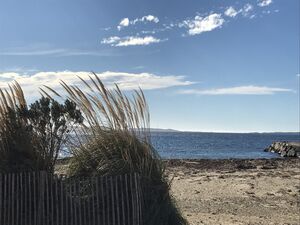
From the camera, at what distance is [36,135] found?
311 inches

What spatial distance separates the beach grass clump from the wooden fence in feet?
1.13

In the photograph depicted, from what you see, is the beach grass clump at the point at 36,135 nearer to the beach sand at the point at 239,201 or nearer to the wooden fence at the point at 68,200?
the wooden fence at the point at 68,200

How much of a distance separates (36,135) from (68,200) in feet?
4.26

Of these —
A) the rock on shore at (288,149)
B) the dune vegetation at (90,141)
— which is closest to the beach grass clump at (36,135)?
the dune vegetation at (90,141)

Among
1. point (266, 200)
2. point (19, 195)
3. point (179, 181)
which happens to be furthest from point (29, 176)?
point (179, 181)

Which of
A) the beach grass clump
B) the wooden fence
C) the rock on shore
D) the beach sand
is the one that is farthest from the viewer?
the rock on shore

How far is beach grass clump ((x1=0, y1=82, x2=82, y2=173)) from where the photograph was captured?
7.78 metres

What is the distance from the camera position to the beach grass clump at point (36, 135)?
306 inches

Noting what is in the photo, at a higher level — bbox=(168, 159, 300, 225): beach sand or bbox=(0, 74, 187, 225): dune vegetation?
bbox=(0, 74, 187, 225): dune vegetation

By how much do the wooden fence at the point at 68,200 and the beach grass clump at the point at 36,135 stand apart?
0.35 meters

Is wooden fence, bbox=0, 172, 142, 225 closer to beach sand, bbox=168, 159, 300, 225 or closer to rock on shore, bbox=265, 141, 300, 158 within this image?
beach sand, bbox=168, 159, 300, 225

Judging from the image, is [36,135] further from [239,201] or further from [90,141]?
[239,201]


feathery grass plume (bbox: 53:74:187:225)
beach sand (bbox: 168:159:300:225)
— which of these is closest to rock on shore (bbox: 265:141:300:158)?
beach sand (bbox: 168:159:300:225)

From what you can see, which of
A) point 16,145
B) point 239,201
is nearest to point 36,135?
point 16,145
